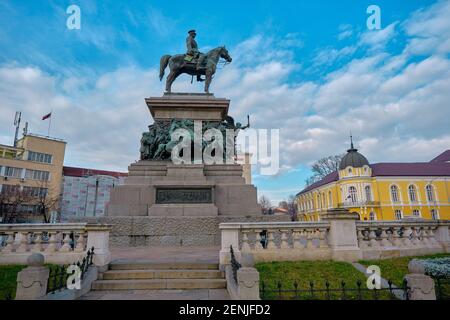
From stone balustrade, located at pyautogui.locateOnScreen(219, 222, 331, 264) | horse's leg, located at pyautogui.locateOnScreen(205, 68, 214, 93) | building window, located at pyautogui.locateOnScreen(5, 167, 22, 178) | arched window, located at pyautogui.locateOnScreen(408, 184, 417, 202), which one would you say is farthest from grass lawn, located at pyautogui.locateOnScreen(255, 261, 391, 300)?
arched window, located at pyautogui.locateOnScreen(408, 184, 417, 202)

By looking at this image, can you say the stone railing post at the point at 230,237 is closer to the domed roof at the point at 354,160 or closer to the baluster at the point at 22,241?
the baluster at the point at 22,241

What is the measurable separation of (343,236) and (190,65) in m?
14.5

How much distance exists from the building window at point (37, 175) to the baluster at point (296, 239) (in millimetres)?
56920

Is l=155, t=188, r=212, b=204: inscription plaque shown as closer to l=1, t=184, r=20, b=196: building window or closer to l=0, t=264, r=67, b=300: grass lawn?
l=0, t=264, r=67, b=300: grass lawn

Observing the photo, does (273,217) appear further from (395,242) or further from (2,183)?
(2,183)

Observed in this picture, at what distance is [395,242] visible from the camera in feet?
32.1

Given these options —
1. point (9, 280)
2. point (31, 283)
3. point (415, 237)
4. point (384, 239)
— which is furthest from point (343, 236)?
point (9, 280)

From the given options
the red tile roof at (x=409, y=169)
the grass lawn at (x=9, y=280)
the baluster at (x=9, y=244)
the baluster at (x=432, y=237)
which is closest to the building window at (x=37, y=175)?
the baluster at (x=9, y=244)

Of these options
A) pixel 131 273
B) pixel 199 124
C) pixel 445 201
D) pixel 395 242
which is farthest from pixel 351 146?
pixel 131 273

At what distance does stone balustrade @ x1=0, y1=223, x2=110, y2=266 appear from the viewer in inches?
331

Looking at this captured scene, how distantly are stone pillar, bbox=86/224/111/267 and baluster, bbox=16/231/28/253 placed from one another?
6.96ft

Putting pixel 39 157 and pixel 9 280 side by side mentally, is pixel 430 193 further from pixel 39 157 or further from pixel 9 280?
pixel 39 157
